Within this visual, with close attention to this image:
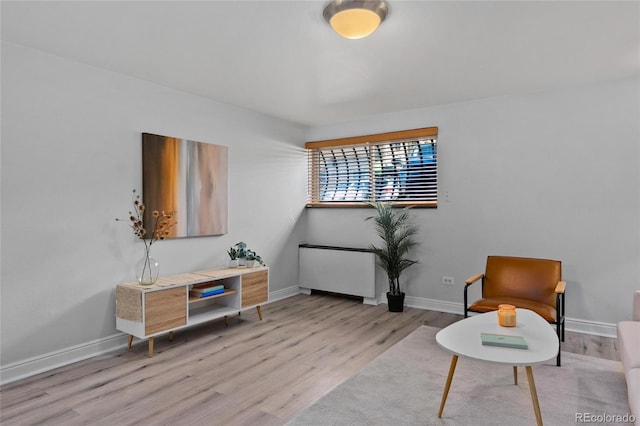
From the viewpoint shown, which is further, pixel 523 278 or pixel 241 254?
pixel 241 254

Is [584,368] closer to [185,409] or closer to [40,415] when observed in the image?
[185,409]

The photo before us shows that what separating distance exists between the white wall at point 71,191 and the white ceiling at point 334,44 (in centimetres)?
20

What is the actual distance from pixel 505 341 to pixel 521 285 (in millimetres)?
1713

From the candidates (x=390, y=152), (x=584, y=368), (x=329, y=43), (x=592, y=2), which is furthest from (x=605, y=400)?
(x=390, y=152)

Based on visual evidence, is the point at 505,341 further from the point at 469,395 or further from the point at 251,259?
the point at 251,259

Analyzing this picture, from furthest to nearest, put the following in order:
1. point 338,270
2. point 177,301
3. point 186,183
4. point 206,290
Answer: point 338,270, point 186,183, point 206,290, point 177,301

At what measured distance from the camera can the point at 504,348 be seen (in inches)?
81.1

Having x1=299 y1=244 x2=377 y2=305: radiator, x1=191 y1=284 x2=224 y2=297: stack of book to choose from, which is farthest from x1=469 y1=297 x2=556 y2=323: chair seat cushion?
x1=191 y1=284 x2=224 y2=297: stack of book

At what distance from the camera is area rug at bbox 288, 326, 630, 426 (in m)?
2.21

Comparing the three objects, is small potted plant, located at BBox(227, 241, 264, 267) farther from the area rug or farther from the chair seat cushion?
the chair seat cushion

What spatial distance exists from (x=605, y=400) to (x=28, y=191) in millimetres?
4224

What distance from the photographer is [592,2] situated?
2.29 metres

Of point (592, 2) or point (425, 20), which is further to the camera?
point (425, 20)

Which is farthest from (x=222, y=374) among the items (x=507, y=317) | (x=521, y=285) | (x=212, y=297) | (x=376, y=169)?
(x=376, y=169)
